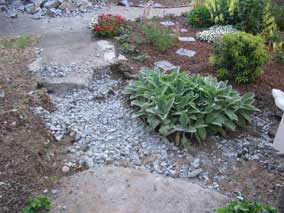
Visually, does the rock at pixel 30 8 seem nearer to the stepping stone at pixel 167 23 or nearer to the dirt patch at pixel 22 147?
the stepping stone at pixel 167 23

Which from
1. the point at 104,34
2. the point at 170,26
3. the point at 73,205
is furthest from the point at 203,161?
the point at 170,26

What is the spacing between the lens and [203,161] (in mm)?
3621

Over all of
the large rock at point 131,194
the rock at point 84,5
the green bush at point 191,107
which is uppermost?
the rock at point 84,5

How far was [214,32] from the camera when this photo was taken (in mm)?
6438

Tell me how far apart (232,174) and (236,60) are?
170 centimetres

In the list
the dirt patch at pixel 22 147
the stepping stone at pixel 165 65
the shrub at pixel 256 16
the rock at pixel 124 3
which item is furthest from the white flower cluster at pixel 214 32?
the rock at pixel 124 3

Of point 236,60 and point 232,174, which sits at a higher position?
point 236,60

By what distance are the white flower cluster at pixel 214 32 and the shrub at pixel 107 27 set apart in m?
1.38

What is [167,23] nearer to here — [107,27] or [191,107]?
[107,27]

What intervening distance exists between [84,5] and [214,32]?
12.8 ft

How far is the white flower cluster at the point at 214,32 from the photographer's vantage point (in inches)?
248

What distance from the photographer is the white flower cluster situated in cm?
630

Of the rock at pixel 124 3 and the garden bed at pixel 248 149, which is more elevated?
the rock at pixel 124 3

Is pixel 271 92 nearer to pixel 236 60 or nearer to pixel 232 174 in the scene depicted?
pixel 236 60
